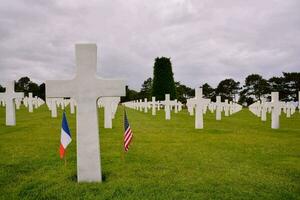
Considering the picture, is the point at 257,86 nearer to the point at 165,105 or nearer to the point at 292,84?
the point at 292,84

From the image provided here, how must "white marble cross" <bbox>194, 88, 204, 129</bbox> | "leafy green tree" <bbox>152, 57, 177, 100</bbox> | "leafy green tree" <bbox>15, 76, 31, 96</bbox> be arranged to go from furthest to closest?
"leafy green tree" <bbox>15, 76, 31, 96</bbox>
"leafy green tree" <bbox>152, 57, 177, 100</bbox>
"white marble cross" <bbox>194, 88, 204, 129</bbox>

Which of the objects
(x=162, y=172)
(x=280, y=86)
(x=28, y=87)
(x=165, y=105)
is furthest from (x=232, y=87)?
(x=162, y=172)

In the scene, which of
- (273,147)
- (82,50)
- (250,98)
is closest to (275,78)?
(250,98)

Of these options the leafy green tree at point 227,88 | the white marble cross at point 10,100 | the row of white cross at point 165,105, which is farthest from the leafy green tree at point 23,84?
the white marble cross at point 10,100

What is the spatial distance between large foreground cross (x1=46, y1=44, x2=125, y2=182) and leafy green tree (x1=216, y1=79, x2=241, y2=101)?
3509 inches

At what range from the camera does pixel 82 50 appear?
19.3 ft

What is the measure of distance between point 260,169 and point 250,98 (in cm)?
7888

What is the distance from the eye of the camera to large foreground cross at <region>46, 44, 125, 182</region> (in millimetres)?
5859

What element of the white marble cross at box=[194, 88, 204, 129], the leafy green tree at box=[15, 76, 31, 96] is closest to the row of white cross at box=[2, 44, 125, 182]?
the white marble cross at box=[194, 88, 204, 129]

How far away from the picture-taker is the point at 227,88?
305ft

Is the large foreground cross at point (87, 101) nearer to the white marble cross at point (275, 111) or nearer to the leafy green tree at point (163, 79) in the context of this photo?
the white marble cross at point (275, 111)

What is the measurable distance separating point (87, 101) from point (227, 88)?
90.0m

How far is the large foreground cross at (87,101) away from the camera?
19.2ft

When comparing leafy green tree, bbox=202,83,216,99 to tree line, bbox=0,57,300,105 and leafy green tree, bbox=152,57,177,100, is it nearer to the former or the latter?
tree line, bbox=0,57,300,105
